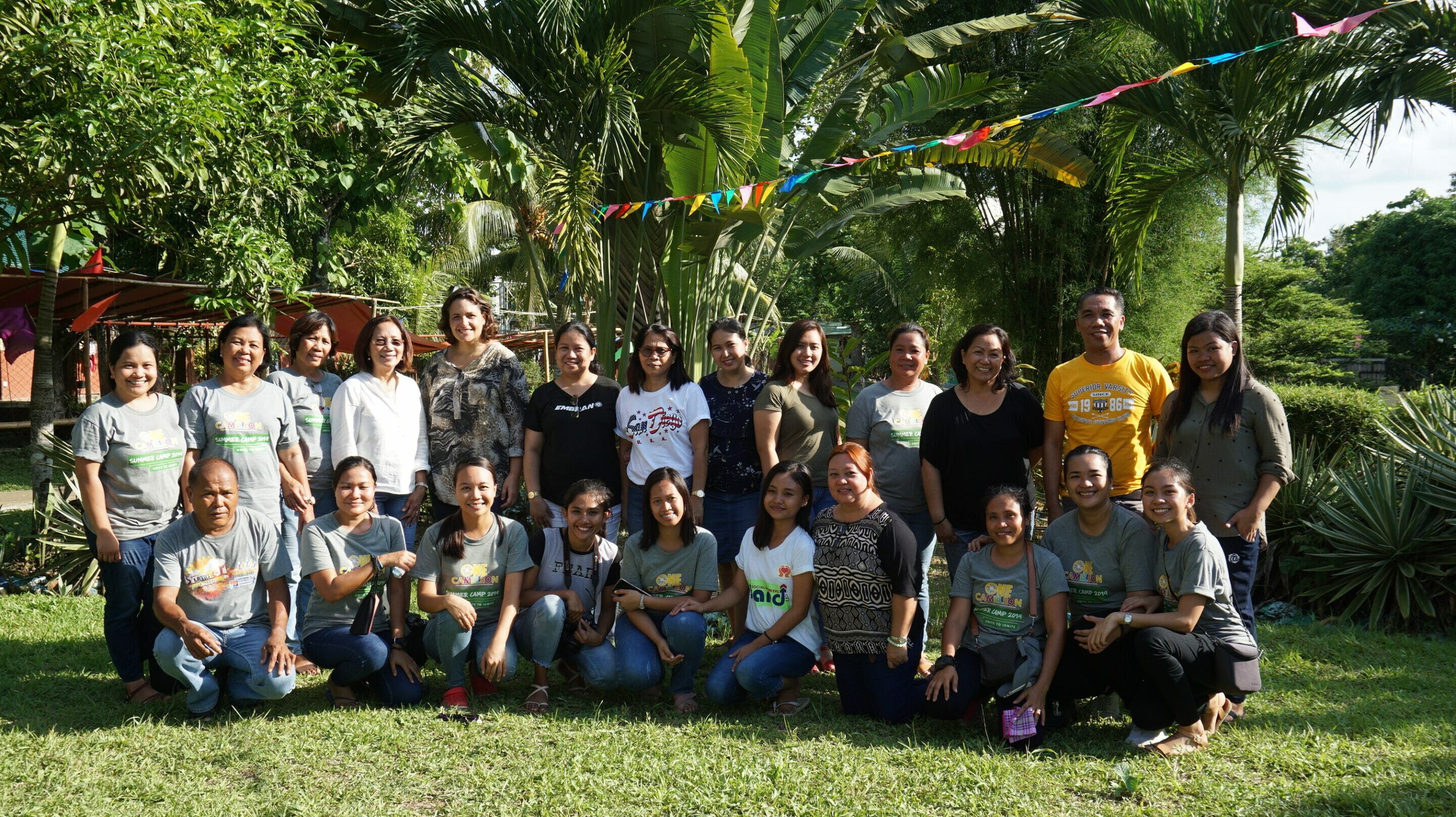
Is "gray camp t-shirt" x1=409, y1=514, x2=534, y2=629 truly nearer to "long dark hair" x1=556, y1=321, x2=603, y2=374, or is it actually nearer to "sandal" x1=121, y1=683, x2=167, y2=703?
"long dark hair" x1=556, y1=321, x2=603, y2=374

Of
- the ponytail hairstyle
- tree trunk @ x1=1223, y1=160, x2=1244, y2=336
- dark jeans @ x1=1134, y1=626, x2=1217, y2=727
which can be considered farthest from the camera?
tree trunk @ x1=1223, y1=160, x2=1244, y2=336

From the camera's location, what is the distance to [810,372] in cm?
492

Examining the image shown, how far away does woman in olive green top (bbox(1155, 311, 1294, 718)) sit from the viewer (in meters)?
4.05

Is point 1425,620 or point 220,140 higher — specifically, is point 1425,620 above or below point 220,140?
below

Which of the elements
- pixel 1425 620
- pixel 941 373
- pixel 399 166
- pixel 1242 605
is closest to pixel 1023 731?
pixel 1242 605

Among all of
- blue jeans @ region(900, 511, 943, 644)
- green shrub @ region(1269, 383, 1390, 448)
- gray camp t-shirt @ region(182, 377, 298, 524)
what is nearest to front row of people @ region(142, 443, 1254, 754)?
gray camp t-shirt @ region(182, 377, 298, 524)

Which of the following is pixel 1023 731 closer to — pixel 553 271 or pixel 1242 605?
pixel 1242 605

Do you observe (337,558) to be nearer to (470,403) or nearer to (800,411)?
(470,403)

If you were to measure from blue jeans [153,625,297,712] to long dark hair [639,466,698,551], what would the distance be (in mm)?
1621

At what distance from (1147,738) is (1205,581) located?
641mm

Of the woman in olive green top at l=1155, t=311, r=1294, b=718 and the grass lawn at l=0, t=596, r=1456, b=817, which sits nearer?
the grass lawn at l=0, t=596, r=1456, b=817

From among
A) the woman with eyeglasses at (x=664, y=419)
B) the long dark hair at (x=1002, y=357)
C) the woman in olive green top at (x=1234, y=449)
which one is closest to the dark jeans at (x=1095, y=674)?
the woman in olive green top at (x=1234, y=449)

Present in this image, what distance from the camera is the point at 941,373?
1886 centimetres

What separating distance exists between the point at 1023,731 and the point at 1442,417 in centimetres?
429
